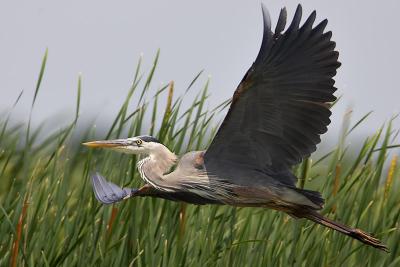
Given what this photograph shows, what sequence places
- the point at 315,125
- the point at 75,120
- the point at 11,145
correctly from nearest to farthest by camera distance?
the point at 315,125 → the point at 75,120 → the point at 11,145

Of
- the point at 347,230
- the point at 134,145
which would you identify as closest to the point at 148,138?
the point at 134,145

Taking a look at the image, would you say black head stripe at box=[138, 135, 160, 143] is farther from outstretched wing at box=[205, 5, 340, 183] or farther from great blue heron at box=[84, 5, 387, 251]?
outstretched wing at box=[205, 5, 340, 183]

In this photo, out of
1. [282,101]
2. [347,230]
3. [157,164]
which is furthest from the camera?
[157,164]

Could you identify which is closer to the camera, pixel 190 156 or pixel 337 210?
pixel 190 156

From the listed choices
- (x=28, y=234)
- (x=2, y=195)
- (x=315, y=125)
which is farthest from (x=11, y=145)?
(x=315, y=125)

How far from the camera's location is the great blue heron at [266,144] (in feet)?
14.6

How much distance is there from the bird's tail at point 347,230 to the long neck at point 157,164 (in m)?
0.76

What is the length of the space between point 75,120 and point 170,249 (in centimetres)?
89

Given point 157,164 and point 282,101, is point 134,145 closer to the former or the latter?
point 157,164

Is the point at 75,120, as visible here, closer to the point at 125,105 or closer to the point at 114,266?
the point at 125,105

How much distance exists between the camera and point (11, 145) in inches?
215

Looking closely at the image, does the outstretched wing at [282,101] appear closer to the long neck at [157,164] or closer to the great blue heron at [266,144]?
the great blue heron at [266,144]

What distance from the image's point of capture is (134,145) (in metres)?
5.00

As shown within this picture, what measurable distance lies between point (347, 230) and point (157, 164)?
41.8 inches
